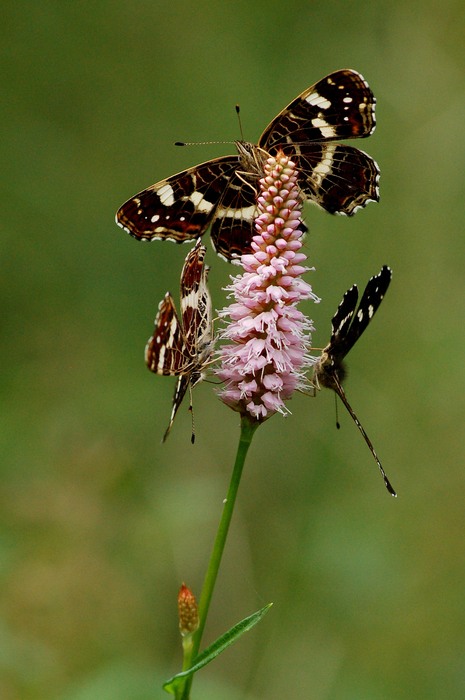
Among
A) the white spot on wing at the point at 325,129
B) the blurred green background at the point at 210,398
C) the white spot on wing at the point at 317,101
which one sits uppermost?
the white spot on wing at the point at 317,101

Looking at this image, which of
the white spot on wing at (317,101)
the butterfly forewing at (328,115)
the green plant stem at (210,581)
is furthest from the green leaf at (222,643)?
the white spot on wing at (317,101)

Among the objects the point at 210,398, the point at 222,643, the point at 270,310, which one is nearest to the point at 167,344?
the point at 270,310

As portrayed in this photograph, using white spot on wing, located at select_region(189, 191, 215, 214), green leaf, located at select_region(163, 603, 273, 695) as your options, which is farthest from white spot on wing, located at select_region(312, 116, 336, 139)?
green leaf, located at select_region(163, 603, 273, 695)

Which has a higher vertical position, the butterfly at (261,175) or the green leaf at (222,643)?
the butterfly at (261,175)

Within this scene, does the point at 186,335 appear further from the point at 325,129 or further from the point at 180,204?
the point at 325,129

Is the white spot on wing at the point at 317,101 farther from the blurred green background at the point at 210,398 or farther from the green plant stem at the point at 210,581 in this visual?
the blurred green background at the point at 210,398

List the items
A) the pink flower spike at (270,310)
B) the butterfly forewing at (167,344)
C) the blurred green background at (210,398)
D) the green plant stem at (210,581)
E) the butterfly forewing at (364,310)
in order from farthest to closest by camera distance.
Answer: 1. the blurred green background at (210,398)
2. the butterfly forewing at (364,310)
3. the butterfly forewing at (167,344)
4. the pink flower spike at (270,310)
5. the green plant stem at (210,581)

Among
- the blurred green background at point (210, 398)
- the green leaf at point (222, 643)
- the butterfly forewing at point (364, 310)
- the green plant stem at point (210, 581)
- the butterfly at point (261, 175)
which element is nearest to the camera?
the green leaf at point (222, 643)
